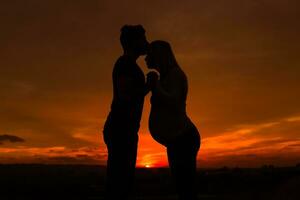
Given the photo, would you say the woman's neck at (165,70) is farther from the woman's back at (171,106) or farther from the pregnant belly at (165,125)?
the pregnant belly at (165,125)

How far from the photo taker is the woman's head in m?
5.09

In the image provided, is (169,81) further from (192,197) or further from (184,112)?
(192,197)

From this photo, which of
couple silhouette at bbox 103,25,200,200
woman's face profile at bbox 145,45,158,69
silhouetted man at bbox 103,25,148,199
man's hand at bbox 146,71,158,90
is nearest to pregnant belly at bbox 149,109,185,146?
couple silhouette at bbox 103,25,200,200

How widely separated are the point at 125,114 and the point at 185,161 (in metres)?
0.91

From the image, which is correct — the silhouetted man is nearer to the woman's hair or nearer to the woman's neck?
the woman's neck

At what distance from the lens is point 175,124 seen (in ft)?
16.4

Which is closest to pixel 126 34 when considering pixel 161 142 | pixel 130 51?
pixel 130 51

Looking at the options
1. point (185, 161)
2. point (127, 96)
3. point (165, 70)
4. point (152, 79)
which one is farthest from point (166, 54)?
point (185, 161)

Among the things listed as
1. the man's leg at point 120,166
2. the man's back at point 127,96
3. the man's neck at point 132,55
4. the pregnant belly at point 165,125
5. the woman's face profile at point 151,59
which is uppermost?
the man's neck at point 132,55

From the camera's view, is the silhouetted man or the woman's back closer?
the woman's back

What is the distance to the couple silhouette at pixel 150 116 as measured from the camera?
16.4 feet

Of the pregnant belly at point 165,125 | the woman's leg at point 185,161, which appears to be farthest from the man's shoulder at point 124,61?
the woman's leg at point 185,161

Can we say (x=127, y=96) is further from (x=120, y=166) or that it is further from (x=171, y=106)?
(x=120, y=166)

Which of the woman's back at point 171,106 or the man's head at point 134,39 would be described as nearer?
the woman's back at point 171,106
